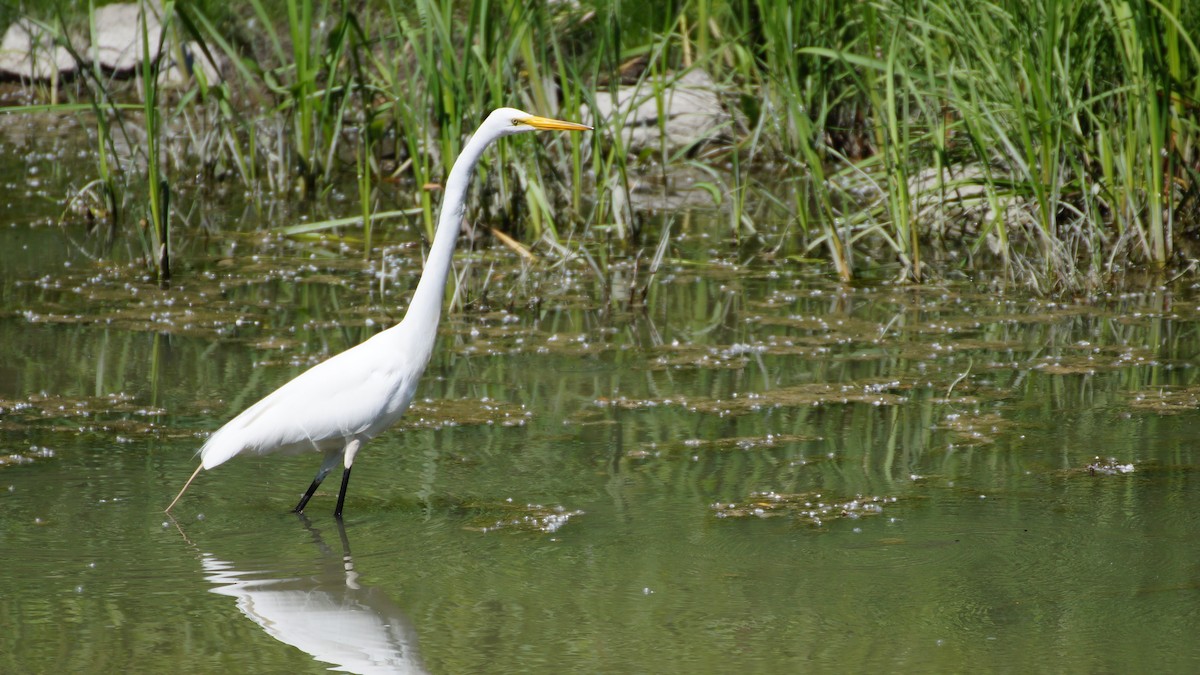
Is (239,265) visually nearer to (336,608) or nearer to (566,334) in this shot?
(566,334)

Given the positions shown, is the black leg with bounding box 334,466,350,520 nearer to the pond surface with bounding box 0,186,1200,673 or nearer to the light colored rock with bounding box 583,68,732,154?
the pond surface with bounding box 0,186,1200,673

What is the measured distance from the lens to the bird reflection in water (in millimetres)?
3133

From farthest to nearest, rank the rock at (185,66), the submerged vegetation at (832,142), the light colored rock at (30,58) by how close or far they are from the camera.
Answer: the light colored rock at (30,58)
the rock at (185,66)
the submerged vegetation at (832,142)

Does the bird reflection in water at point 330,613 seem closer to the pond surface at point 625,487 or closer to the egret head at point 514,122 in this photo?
the pond surface at point 625,487

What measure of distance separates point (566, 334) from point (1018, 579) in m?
2.90

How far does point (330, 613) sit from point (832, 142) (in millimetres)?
6874

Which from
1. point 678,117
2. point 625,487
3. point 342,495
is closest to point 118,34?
point 678,117

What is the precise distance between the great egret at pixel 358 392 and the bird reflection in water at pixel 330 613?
1.29ft

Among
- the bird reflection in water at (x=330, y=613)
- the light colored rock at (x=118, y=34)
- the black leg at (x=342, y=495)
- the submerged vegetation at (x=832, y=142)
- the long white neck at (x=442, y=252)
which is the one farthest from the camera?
the light colored rock at (x=118, y=34)

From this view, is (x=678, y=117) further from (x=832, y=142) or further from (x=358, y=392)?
(x=358, y=392)

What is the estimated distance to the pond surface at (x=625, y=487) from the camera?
126 inches

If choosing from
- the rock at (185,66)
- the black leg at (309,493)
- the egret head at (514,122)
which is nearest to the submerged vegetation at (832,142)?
the rock at (185,66)

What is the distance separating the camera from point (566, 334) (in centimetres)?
607

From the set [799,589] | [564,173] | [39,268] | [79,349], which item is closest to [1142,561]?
[799,589]
